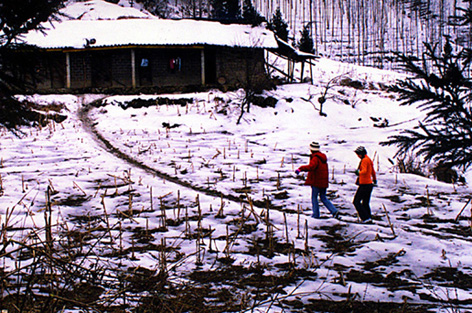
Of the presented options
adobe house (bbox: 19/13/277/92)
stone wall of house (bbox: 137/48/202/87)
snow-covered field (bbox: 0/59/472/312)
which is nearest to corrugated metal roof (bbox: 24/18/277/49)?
adobe house (bbox: 19/13/277/92)

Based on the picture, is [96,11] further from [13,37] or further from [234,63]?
[13,37]

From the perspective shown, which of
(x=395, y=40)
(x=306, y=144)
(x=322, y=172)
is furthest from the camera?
(x=395, y=40)

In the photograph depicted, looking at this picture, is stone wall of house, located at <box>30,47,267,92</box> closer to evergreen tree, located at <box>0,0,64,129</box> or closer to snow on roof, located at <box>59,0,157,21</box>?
evergreen tree, located at <box>0,0,64,129</box>

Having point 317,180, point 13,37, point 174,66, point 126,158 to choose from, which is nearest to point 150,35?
point 174,66

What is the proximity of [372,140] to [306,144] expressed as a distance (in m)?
2.85

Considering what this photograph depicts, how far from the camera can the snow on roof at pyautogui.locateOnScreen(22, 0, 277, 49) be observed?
81.4 ft

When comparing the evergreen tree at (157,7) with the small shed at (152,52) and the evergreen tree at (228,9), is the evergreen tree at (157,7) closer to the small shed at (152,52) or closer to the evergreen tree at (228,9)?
the evergreen tree at (228,9)

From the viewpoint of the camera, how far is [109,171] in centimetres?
1126

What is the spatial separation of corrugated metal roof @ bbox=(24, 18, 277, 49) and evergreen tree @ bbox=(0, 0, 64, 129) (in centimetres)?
2064

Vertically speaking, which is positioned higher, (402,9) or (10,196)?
(402,9)

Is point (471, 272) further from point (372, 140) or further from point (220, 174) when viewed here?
point (372, 140)

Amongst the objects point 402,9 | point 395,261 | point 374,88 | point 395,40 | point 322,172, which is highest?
point 402,9

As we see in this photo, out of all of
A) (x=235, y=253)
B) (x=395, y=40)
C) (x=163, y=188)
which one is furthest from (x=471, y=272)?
(x=395, y=40)

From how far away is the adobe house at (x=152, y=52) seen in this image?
2488 centimetres
